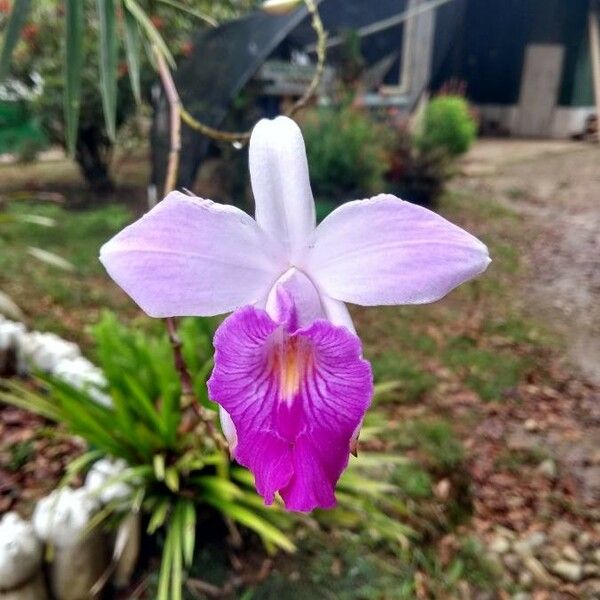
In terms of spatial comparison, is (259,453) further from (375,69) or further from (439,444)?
(375,69)

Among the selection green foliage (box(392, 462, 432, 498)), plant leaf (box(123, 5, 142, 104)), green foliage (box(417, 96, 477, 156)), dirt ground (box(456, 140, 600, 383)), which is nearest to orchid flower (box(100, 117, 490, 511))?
plant leaf (box(123, 5, 142, 104))

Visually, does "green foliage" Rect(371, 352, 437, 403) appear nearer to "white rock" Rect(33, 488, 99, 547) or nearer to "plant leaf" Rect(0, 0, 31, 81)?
"white rock" Rect(33, 488, 99, 547)

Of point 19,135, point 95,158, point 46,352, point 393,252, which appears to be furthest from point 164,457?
point 19,135

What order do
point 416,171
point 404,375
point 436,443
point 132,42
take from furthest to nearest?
point 416,171
point 404,375
point 436,443
point 132,42

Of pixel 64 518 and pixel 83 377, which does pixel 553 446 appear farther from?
pixel 64 518

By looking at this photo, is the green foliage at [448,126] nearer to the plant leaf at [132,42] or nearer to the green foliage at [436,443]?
the green foliage at [436,443]

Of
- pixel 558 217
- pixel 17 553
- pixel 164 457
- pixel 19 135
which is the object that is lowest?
pixel 558 217
